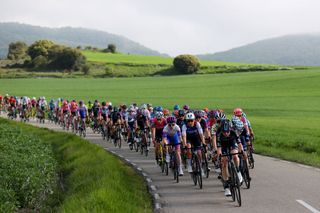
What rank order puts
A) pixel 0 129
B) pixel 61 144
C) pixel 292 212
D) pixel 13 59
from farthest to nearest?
pixel 13 59
pixel 0 129
pixel 61 144
pixel 292 212

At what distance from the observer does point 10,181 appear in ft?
47.1

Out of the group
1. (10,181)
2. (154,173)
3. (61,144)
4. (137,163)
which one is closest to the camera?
(10,181)

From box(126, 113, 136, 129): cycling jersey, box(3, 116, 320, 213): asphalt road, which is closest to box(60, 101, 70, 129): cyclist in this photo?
box(126, 113, 136, 129): cycling jersey

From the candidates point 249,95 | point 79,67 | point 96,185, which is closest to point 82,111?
point 96,185

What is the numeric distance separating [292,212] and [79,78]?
9072cm

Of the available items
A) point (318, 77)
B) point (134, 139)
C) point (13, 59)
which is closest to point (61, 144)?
point (134, 139)

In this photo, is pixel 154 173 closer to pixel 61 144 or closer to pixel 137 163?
pixel 137 163

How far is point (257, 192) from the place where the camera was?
12383mm

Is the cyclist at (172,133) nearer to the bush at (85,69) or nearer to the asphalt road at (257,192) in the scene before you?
the asphalt road at (257,192)

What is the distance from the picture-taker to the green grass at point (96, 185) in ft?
34.4

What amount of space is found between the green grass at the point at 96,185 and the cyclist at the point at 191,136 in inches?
62.8

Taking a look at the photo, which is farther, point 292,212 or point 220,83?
point 220,83

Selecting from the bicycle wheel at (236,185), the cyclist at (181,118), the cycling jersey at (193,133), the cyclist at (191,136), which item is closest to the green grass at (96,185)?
the cyclist at (191,136)

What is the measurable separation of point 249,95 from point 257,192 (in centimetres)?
5074
